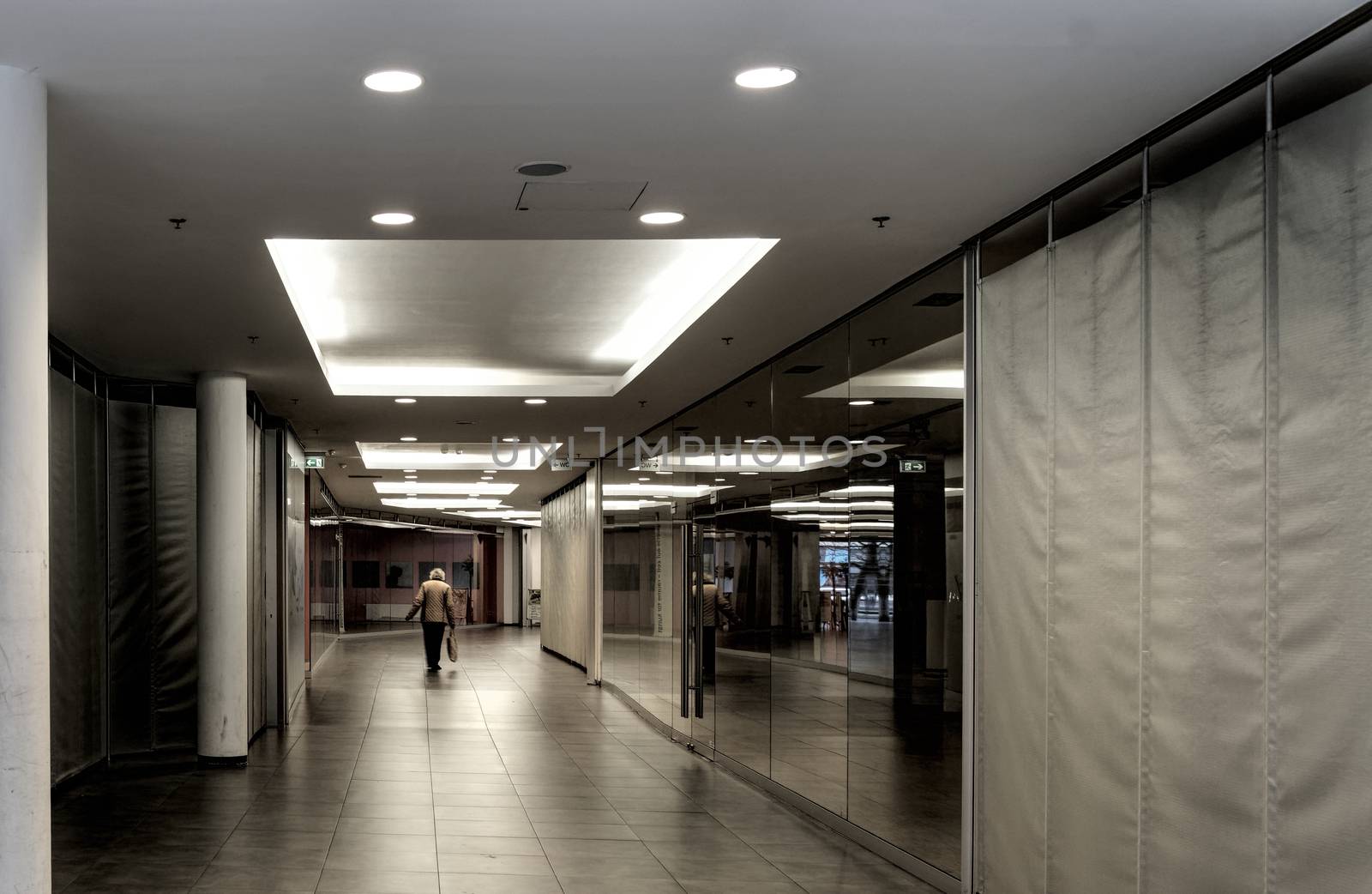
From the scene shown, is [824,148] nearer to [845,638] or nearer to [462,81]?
[462,81]

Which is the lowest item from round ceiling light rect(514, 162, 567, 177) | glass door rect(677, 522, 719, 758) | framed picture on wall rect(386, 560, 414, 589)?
framed picture on wall rect(386, 560, 414, 589)

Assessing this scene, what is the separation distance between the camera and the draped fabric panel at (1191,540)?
4.07 metres

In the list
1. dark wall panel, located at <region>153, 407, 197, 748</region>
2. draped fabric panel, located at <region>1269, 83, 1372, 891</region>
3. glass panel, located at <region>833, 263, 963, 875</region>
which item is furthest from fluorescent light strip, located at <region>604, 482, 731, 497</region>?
draped fabric panel, located at <region>1269, 83, 1372, 891</region>

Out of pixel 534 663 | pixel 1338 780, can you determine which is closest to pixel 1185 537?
pixel 1338 780

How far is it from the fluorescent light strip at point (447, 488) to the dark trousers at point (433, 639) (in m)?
3.31

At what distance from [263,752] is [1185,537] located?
1003 cm

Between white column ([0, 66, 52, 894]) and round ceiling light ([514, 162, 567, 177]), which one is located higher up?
round ceiling light ([514, 162, 567, 177])

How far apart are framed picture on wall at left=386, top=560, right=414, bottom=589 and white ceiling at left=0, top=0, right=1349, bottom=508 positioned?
125 feet

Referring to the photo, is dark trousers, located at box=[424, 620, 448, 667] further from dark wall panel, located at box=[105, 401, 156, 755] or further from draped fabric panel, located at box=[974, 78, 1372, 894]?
draped fabric panel, located at box=[974, 78, 1372, 894]

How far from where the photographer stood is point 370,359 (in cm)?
1269

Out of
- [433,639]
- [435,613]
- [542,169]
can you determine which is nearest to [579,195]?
[542,169]

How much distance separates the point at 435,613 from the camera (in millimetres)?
23234

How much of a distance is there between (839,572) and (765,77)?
4896 millimetres

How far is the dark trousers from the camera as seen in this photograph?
2291cm
